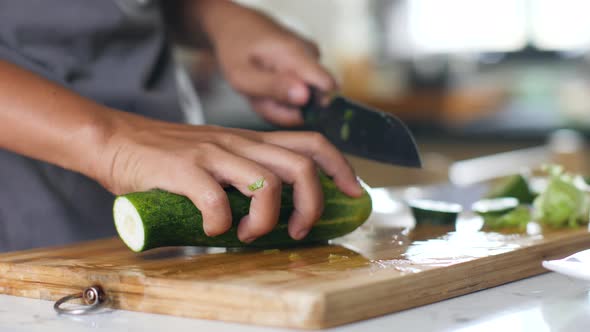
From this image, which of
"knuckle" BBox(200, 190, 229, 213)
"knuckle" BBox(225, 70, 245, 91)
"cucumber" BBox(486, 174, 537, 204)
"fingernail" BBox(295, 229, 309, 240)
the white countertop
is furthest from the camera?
"knuckle" BBox(225, 70, 245, 91)

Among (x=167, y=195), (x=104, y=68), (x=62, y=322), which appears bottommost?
(x=62, y=322)

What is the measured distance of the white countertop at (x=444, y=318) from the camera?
94 centimetres

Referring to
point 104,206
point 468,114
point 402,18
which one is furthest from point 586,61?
point 104,206

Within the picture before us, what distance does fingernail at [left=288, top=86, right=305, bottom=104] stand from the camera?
67.4 inches

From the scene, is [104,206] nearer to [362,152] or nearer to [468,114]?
[362,152]

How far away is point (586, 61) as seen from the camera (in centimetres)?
490

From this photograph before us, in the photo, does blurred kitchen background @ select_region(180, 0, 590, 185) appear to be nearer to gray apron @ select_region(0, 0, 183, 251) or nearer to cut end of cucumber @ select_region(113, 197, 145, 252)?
gray apron @ select_region(0, 0, 183, 251)

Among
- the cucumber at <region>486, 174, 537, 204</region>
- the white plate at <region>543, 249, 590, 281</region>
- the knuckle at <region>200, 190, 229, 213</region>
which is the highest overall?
the knuckle at <region>200, 190, 229, 213</region>

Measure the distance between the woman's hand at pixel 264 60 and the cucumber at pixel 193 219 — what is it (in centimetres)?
45

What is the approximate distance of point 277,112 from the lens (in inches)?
72.2

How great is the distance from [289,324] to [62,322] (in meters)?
0.28

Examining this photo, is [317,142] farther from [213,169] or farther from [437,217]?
[437,217]

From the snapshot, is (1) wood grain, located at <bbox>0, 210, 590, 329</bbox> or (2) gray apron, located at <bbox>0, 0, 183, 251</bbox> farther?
(2) gray apron, located at <bbox>0, 0, 183, 251</bbox>

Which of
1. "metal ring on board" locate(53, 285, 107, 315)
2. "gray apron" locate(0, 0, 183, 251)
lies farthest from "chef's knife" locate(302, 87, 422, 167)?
"metal ring on board" locate(53, 285, 107, 315)
